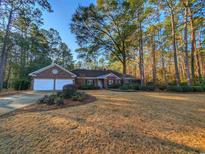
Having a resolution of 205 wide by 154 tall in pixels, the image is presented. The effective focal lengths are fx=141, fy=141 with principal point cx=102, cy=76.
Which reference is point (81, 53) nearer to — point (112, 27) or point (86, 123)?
point (112, 27)

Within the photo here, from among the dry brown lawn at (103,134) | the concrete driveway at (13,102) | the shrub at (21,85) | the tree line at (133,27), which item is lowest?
the dry brown lawn at (103,134)

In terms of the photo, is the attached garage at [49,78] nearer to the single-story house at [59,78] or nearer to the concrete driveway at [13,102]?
the single-story house at [59,78]

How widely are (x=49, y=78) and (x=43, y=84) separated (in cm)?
129

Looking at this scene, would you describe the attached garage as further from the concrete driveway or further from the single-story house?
the concrete driveway

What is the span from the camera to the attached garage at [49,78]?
21400 mm

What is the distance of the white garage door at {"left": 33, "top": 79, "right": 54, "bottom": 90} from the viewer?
21.3m

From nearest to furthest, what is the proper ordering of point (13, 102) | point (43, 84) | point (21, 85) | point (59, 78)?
point (13, 102), point (43, 84), point (21, 85), point (59, 78)

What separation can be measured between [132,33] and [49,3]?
41.7ft

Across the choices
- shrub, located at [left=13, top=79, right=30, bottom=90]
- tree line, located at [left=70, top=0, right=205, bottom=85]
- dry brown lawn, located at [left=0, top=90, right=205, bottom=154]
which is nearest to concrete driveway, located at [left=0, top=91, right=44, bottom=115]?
dry brown lawn, located at [left=0, top=90, right=205, bottom=154]

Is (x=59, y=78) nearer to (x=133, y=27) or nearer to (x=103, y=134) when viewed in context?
(x=133, y=27)

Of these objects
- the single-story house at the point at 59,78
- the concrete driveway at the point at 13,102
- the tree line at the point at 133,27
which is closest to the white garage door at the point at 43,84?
the single-story house at the point at 59,78

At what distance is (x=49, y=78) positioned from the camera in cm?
2228

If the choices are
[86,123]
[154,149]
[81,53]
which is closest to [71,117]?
[86,123]

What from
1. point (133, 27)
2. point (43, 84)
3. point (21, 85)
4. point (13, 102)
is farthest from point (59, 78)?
point (133, 27)
